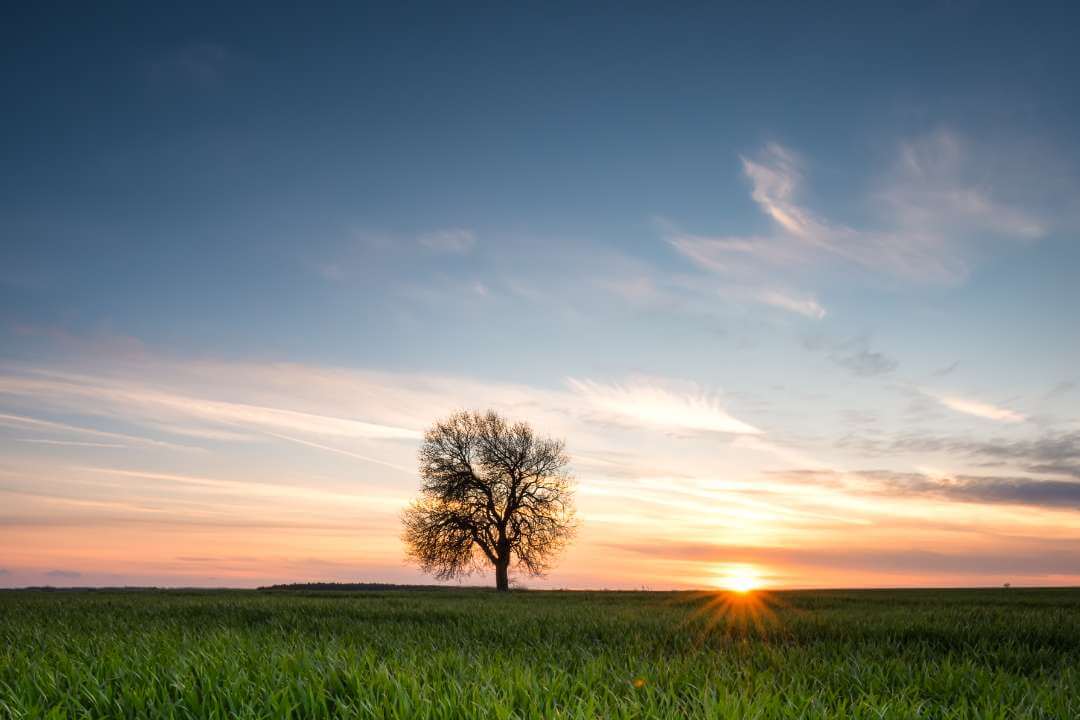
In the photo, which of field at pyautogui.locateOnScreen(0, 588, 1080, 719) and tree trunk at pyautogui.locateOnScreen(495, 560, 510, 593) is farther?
tree trunk at pyautogui.locateOnScreen(495, 560, 510, 593)

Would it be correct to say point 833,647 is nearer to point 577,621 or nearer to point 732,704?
point 577,621

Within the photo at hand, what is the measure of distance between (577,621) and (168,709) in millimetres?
8485

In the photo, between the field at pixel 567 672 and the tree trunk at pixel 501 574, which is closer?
the field at pixel 567 672

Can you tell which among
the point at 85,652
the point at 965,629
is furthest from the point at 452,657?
the point at 965,629

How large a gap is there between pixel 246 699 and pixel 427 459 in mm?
42477

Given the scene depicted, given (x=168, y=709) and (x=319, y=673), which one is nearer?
(x=168, y=709)

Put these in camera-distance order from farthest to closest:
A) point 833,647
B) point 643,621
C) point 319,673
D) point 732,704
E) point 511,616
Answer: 1. point 511,616
2. point 643,621
3. point 833,647
4. point 319,673
5. point 732,704

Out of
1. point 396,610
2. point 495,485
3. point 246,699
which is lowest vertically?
point 396,610

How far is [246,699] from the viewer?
4406 millimetres

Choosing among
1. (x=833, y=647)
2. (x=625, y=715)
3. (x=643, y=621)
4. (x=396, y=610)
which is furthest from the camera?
(x=396, y=610)

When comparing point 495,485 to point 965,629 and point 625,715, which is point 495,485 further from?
point 625,715

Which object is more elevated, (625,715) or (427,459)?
(427,459)

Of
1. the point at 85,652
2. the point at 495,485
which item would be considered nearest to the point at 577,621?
the point at 85,652

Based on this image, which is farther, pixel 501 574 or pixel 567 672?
pixel 501 574
